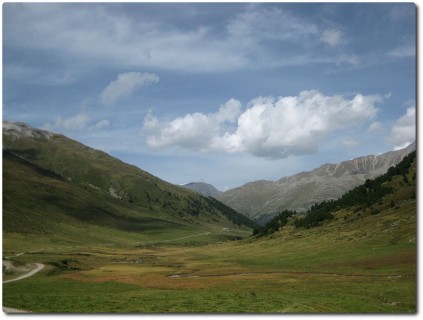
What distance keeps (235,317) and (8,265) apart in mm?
62604

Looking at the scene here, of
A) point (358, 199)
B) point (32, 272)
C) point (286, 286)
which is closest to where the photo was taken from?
point (286, 286)

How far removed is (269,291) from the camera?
5094 cm

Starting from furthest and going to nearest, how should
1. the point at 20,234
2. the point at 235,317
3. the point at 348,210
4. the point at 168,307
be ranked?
the point at 20,234
the point at 348,210
the point at 168,307
the point at 235,317

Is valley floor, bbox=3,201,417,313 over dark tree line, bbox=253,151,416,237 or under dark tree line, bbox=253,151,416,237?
under

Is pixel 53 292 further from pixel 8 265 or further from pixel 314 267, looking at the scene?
pixel 314 267

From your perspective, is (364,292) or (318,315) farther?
(364,292)

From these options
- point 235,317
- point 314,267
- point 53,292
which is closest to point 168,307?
point 235,317

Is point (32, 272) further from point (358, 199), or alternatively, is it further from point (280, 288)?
point (358, 199)

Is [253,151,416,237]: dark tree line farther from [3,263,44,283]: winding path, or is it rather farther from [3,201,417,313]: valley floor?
[3,263,44,283]: winding path

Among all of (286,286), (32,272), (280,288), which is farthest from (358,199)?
(32,272)

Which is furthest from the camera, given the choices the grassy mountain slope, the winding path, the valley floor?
the winding path

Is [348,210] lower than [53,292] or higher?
higher

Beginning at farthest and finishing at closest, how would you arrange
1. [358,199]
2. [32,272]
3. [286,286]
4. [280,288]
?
[358,199] → [32,272] → [286,286] → [280,288]

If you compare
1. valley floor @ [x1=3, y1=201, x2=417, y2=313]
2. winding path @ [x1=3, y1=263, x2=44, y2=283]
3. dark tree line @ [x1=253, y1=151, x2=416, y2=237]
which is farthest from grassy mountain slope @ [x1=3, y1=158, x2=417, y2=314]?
dark tree line @ [x1=253, y1=151, x2=416, y2=237]
